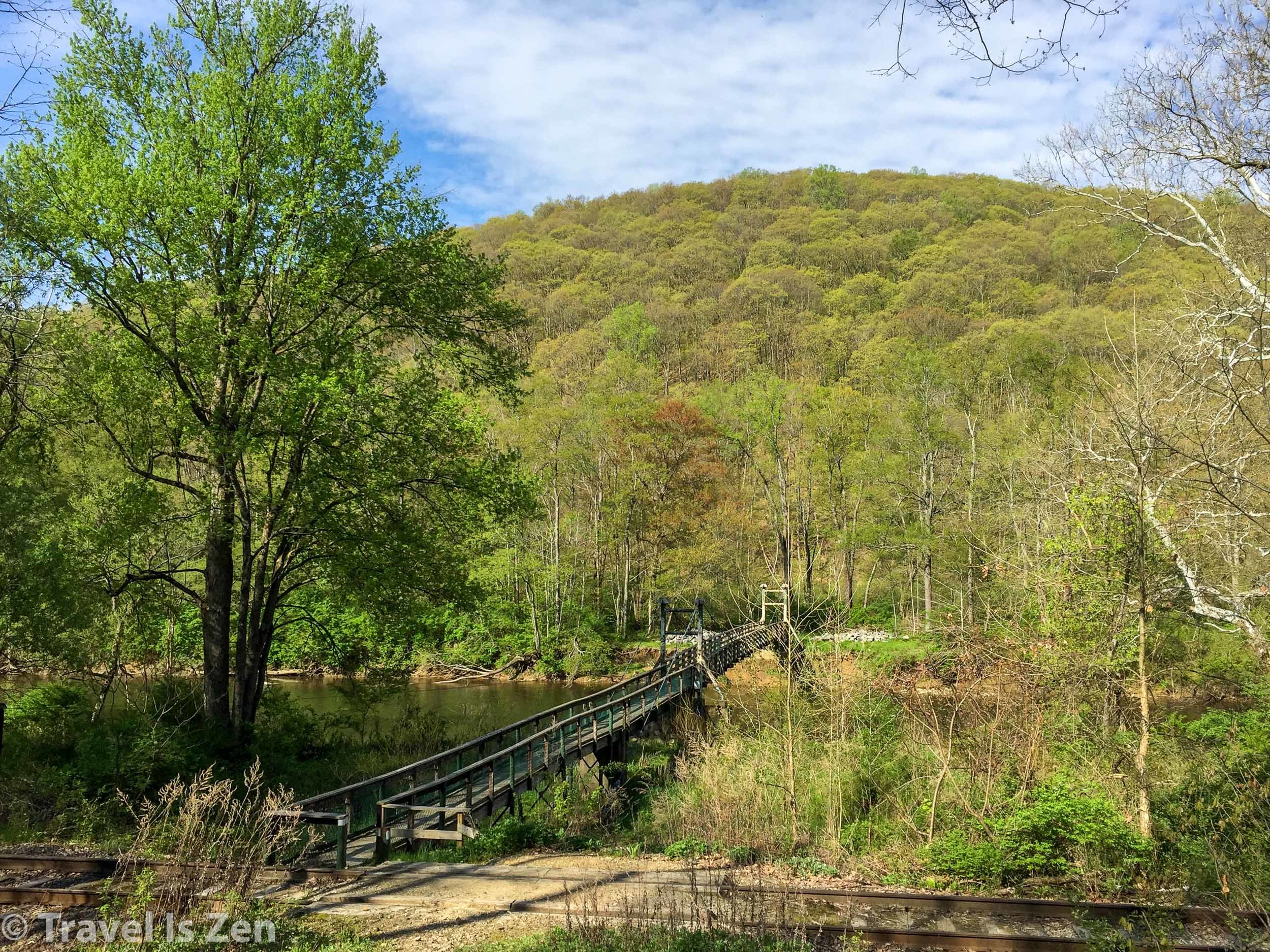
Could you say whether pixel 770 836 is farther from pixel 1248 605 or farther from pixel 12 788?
pixel 12 788

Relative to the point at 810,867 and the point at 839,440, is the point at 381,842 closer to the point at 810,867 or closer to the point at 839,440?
the point at 810,867

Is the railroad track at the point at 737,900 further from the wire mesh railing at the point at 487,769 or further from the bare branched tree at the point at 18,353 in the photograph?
the bare branched tree at the point at 18,353

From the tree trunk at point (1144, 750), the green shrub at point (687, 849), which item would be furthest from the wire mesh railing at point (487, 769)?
the tree trunk at point (1144, 750)

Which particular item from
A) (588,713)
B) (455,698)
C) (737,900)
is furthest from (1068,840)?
(455,698)

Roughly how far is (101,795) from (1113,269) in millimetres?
15886

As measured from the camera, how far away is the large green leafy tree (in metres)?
12.3

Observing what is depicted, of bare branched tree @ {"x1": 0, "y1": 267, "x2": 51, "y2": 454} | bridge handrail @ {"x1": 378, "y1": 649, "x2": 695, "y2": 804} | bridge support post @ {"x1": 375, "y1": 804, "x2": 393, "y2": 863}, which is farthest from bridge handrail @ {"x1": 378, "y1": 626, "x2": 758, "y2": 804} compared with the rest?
bare branched tree @ {"x1": 0, "y1": 267, "x2": 51, "y2": 454}

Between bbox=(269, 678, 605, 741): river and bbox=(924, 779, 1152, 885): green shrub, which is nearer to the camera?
Result: bbox=(924, 779, 1152, 885): green shrub

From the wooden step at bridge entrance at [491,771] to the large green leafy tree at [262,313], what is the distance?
3.45 metres

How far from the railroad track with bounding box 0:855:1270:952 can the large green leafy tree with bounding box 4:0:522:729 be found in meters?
6.35

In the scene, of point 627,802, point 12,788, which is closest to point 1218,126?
point 627,802

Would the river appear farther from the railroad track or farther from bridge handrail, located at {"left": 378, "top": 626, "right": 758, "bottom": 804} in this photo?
the railroad track

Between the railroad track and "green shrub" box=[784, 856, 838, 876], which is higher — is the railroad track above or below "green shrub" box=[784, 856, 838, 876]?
above

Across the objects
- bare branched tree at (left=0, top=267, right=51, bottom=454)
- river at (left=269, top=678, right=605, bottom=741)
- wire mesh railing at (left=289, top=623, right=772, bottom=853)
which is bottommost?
river at (left=269, top=678, right=605, bottom=741)
